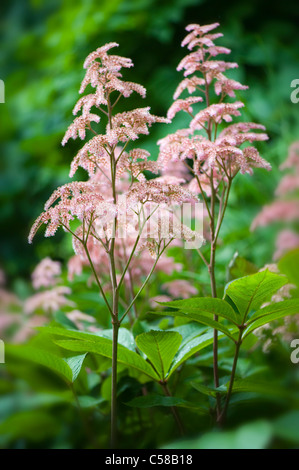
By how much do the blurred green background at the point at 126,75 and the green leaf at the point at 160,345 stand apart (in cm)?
63

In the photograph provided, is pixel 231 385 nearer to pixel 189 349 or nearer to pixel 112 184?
pixel 189 349

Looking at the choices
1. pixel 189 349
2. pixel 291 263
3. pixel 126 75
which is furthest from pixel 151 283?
pixel 126 75

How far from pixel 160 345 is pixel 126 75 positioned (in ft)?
5.93

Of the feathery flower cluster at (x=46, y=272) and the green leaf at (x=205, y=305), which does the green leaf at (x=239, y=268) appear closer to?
the green leaf at (x=205, y=305)

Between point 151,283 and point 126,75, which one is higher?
point 126,75

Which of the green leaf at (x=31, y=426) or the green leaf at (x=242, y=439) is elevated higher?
the green leaf at (x=242, y=439)

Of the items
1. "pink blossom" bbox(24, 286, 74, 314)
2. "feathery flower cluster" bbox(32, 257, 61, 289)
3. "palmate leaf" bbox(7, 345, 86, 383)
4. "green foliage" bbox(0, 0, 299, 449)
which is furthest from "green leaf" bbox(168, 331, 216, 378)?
"feathery flower cluster" bbox(32, 257, 61, 289)

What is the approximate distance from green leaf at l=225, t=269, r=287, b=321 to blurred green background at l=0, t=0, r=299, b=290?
617 millimetres

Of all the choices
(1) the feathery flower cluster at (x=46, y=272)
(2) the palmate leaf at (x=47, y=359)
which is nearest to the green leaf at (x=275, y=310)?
(2) the palmate leaf at (x=47, y=359)

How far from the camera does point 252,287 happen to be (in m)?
0.52

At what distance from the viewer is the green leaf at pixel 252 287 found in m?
0.50

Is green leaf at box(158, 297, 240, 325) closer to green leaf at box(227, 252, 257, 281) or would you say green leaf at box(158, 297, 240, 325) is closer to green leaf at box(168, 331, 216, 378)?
green leaf at box(168, 331, 216, 378)

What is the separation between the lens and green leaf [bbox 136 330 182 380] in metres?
0.55

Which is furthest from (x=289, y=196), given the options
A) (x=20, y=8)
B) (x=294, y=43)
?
(x=20, y=8)
